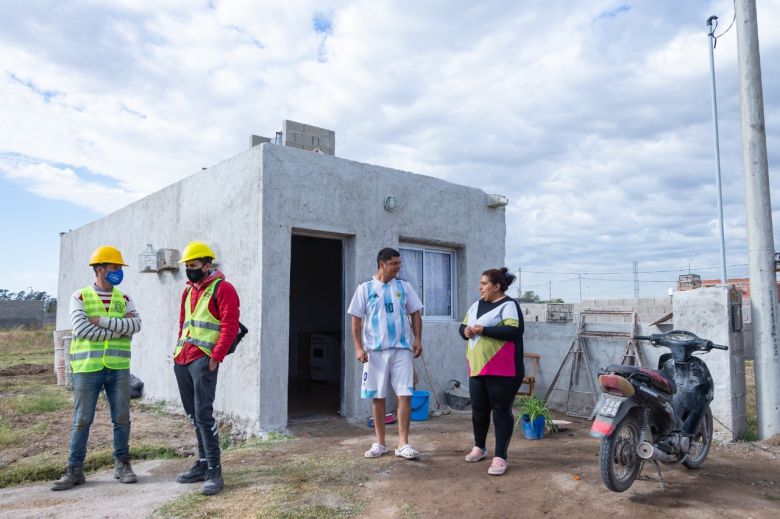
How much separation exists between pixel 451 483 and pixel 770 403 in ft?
12.4

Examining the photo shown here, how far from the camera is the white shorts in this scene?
5184mm

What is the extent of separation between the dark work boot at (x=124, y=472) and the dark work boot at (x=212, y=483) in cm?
83

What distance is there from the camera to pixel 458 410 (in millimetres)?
8008

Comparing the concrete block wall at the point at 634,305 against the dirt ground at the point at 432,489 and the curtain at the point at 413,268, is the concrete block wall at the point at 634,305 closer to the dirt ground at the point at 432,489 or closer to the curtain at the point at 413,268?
the curtain at the point at 413,268

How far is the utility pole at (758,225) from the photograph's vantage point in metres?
6.05

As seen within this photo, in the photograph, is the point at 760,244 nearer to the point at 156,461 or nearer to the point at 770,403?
the point at 770,403

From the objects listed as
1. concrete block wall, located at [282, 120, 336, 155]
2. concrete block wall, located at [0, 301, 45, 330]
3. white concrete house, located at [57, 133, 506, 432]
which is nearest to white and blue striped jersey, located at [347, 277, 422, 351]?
white concrete house, located at [57, 133, 506, 432]

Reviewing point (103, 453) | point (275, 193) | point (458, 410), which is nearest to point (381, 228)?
point (275, 193)

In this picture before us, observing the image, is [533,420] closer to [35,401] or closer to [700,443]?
[700,443]

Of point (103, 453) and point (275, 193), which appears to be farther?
point (275, 193)

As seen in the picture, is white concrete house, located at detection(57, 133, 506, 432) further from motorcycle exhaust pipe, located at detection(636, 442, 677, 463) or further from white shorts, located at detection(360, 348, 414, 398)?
motorcycle exhaust pipe, located at detection(636, 442, 677, 463)

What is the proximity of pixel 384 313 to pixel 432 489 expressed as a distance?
155 cm

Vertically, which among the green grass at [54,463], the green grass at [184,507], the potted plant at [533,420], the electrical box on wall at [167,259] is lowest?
the green grass at [54,463]

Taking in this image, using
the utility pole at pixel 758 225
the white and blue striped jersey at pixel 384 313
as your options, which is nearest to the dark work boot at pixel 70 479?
the white and blue striped jersey at pixel 384 313
